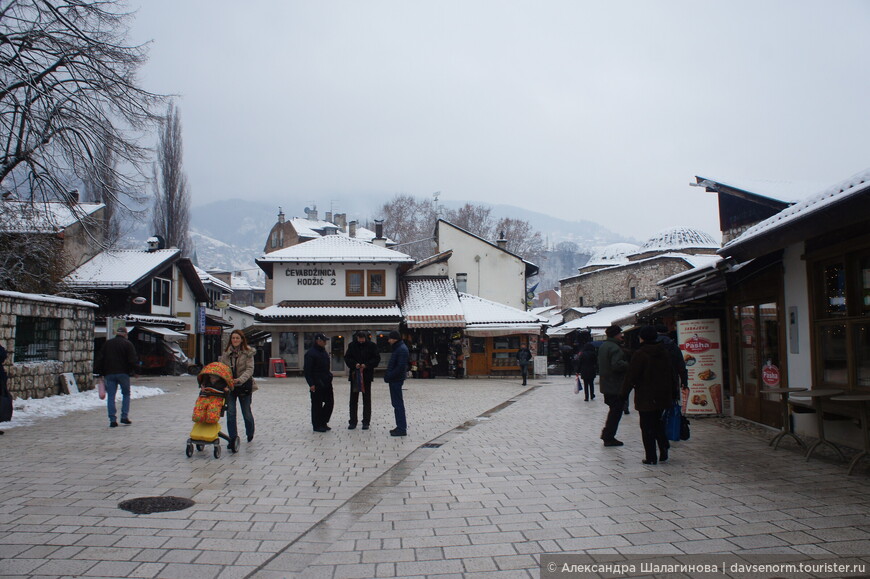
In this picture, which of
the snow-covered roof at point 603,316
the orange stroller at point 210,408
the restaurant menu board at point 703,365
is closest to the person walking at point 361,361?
the orange stroller at point 210,408

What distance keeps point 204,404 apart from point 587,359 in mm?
11381

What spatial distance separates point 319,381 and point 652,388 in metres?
5.29

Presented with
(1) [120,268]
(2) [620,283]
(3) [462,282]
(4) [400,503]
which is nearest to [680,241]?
(2) [620,283]

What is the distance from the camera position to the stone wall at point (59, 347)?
44.3 ft

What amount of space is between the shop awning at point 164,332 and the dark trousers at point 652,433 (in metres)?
27.8

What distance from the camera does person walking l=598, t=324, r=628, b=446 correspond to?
891cm

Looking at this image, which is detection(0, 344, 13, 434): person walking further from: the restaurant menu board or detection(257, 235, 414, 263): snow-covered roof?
detection(257, 235, 414, 263): snow-covered roof

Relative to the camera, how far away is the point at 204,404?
8.04 metres

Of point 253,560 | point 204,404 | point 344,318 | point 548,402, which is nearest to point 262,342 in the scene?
point 344,318

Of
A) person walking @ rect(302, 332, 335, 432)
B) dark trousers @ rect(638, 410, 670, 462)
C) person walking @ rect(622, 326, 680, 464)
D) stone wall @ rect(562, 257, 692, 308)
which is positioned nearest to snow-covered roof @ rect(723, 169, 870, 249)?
person walking @ rect(622, 326, 680, 464)

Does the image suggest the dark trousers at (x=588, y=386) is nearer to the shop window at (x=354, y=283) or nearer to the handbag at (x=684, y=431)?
the handbag at (x=684, y=431)

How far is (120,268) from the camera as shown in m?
31.3

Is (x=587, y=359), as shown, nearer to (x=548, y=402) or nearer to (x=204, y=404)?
(x=548, y=402)

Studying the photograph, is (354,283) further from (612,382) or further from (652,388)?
(652,388)
